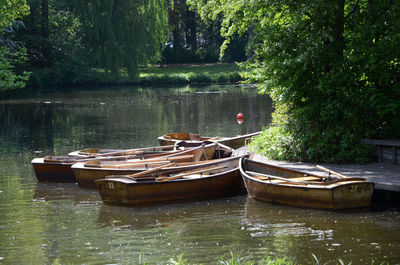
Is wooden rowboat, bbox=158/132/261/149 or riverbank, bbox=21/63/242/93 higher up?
riverbank, bbox=21/63/242/93

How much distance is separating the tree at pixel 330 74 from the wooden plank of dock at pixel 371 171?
1.04 ft

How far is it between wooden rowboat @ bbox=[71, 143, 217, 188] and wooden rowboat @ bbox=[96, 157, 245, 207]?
3.81 ft

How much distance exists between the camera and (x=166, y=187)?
12805 millimetres

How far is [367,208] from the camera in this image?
37.9 ft

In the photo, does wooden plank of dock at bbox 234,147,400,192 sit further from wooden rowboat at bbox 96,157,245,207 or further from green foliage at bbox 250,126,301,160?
wooden rowboat at bbox 96,157,245,207

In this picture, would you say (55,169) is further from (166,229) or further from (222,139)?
(166,229)

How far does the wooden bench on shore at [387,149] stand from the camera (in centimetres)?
1295

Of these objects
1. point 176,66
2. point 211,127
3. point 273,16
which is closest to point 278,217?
point 273,16

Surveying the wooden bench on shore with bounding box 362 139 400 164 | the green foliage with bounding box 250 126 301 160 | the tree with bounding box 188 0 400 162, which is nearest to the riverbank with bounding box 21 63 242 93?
the green foliage with bounding box 250 126 301 160

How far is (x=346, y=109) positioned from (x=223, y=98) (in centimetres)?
2616

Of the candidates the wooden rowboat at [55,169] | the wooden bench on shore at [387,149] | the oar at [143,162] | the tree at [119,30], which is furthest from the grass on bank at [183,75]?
the wooden bench on shore at [387,149]

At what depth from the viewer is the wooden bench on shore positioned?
12953 millimetres

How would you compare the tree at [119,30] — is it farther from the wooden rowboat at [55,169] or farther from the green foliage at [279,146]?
the green foliage at [279,146]

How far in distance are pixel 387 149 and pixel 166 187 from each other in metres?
5.05
